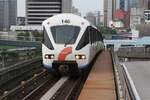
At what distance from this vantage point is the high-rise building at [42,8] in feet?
462

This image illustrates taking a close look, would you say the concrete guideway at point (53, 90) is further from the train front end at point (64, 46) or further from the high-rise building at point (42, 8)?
the high-rise building at point (42, 8)

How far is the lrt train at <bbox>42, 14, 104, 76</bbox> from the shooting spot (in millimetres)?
19734

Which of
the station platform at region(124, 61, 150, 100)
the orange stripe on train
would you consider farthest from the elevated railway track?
the station platform at region(124, 61, 150, 100)

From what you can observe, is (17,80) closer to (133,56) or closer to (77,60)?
(77,60)

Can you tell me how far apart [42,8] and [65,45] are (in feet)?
422

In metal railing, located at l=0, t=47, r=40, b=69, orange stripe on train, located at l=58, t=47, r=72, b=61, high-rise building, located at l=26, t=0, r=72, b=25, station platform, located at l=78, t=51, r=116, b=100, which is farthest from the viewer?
high-rise building, located at l=26, t=0, r=72, b=25

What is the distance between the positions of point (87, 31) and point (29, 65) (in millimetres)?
6431

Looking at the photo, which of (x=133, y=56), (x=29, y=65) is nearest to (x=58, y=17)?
(x=29, y=65)

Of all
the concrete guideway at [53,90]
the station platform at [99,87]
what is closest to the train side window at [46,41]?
the concrete guideway at [53,90]

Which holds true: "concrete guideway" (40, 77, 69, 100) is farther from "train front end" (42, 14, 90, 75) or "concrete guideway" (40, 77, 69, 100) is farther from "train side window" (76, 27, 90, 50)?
"train side window" (76, 27, 90, 50)

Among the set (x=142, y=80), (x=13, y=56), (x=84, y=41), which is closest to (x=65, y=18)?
(x=84, y=41)

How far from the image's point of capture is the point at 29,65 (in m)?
26.3

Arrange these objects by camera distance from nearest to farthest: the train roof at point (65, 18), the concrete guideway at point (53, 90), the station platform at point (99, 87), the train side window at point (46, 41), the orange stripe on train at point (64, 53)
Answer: the station platform at point (99, 87) → the concrete guideway at point (53, 90) → the orange stripe on train at point (64, 53) → the train side window at point (46, 41) → the train roof at point (65, 18)

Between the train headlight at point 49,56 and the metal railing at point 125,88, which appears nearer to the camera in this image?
the metal railing at point 125,88
